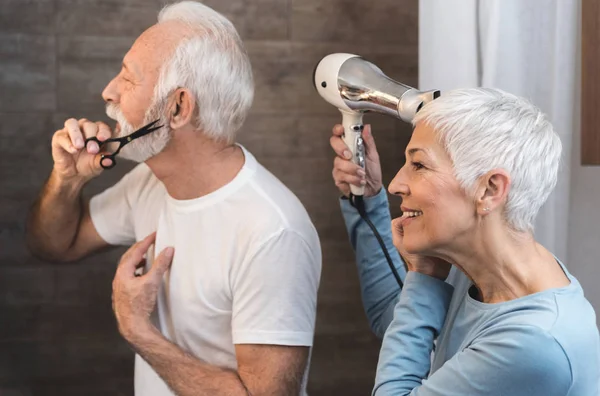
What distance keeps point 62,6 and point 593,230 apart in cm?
133

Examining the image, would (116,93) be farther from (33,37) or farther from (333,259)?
(333,259)

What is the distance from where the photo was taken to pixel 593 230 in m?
1.52

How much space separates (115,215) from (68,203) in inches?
4.2

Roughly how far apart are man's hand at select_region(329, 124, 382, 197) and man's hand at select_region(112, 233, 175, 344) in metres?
0.36

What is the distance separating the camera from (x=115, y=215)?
1780 millimetres

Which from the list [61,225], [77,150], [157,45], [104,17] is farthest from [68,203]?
[104,17]

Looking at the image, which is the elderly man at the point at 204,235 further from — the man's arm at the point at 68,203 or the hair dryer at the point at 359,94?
the hair dryer at the point at 359,94

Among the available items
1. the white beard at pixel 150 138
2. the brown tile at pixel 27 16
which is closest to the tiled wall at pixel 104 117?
the brown tile at pixel 27 16

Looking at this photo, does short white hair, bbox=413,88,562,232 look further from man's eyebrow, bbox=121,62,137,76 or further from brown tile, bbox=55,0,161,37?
brown tile, bbox=55,0,161,37

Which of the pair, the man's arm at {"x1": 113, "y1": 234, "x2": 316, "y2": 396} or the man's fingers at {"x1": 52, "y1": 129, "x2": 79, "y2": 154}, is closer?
the man's arm at {"x1": 113, "y1": 234, "x2": 316, "y2": 396}

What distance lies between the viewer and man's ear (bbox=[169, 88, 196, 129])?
60.9 inches

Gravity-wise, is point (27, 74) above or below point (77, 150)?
above

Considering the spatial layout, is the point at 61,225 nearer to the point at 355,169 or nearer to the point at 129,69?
the point at 129,69

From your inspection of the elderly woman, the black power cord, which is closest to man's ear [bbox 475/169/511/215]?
the elderly woman
